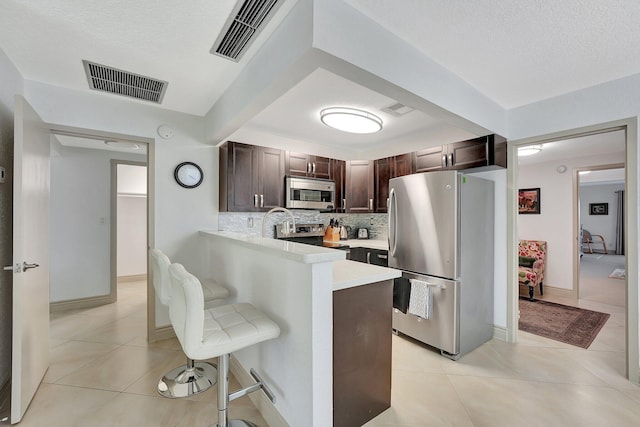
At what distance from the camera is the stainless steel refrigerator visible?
257 centimetres

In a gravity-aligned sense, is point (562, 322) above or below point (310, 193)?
below

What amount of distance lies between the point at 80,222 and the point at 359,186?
13.3 ft

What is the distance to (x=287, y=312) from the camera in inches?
62.1

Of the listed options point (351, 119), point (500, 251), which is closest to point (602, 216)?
point (500, 251)

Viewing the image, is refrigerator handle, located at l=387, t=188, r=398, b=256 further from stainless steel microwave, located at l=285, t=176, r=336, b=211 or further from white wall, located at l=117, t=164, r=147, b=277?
white wall, located at l=117, t=164, r=147, b=277

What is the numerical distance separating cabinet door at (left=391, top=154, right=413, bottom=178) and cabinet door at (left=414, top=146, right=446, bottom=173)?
104mm

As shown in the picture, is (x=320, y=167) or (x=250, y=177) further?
(x=320, y=167)

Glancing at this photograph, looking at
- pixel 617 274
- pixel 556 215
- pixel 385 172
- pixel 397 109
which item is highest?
pixel 397 109

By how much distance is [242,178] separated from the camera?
127 inches

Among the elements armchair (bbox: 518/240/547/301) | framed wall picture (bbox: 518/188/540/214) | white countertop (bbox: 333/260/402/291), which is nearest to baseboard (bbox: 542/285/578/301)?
armchair (bbox: 518/240/547/301)

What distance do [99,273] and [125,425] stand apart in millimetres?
3059

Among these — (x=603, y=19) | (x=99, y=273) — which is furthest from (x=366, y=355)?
(x=99, y=273)

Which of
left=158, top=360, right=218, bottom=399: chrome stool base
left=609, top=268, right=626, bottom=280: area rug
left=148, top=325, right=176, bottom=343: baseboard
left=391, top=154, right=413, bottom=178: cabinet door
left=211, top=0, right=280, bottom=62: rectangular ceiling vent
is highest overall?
left=211, top=0, right=280, bottom=62: rectangular ceiling vent

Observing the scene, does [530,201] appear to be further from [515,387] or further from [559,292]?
[515,387]
